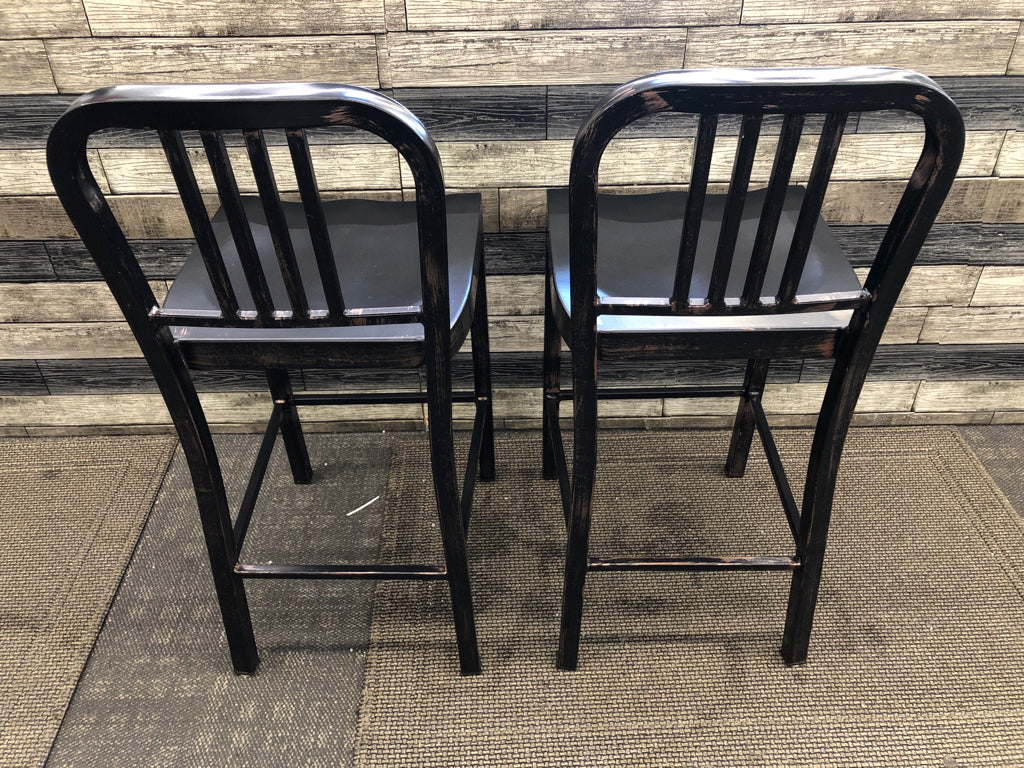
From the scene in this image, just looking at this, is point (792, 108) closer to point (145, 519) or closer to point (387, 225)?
point (387, 225)

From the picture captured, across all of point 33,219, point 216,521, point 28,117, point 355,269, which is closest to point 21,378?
point 33,219

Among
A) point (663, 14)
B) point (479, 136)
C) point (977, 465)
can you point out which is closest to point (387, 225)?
point (479, 136)

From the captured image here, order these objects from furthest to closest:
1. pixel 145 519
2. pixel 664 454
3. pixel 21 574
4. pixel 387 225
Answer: pixel 664 454 < pixel 145 519 < pixel 21 574 < pixel 387 225

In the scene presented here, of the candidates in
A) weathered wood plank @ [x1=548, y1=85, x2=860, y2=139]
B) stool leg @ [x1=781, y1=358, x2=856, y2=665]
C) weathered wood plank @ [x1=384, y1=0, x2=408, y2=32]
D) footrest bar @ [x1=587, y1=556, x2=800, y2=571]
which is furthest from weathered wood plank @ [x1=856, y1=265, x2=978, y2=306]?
weathered wood plank @ [x1=384, y1=0, x2=408, y2=32]

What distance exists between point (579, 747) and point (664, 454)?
778 millimetres

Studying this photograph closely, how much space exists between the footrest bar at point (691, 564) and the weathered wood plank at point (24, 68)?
4.38 feet

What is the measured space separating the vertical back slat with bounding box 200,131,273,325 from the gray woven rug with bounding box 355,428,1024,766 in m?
0.78

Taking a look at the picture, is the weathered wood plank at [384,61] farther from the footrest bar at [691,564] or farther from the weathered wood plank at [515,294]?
the footrest bar at [691,564]

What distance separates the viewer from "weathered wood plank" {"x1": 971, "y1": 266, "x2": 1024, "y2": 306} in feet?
5.74

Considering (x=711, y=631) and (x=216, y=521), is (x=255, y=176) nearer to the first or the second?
(x=216, y=521)

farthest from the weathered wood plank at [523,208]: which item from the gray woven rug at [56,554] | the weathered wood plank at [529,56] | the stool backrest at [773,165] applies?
the gray woven rug at [56,554]

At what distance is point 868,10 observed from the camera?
4.59ft

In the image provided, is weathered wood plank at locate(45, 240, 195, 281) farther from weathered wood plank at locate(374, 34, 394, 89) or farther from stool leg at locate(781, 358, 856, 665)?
stool leg at locate(781, 358, 856, 665)

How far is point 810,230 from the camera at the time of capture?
3.21ft
